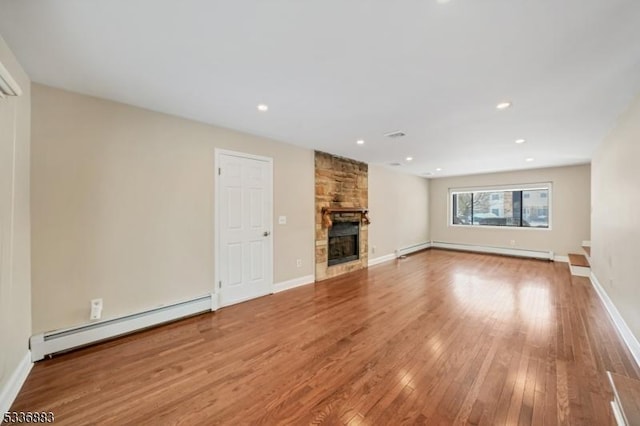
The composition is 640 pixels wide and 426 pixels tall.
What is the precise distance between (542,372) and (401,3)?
9.34 feet

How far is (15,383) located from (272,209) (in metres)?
2.92

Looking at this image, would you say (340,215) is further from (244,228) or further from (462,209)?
(462,209)

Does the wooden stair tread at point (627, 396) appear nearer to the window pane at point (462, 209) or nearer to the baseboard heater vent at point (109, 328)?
the baseboard heater vent at point (109, 328)

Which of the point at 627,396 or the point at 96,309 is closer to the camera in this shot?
the point at 627,396

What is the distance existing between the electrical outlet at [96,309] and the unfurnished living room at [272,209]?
1.6 inches

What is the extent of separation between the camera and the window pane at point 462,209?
26.3 ft

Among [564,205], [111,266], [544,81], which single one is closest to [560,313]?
[544,81]

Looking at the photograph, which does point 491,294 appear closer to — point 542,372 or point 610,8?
point 542,372

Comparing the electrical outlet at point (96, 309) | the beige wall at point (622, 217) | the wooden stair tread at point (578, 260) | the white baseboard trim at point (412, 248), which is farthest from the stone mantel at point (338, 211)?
the wooden stair tread at point (578, 260)

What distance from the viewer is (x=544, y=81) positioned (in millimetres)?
2182

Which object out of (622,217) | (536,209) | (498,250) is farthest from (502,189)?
(622,217)

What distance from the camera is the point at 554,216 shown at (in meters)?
6.42

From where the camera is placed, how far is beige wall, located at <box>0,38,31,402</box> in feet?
5.70

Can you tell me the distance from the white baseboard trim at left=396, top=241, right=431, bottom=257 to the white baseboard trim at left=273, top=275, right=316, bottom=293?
323cm
